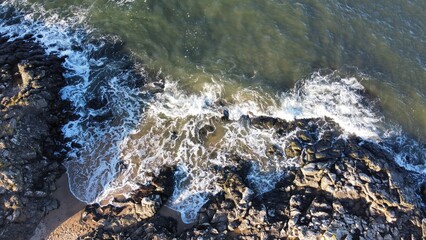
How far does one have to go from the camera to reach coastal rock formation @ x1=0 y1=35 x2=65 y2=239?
28500 millimetres

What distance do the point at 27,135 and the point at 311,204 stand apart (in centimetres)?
2125

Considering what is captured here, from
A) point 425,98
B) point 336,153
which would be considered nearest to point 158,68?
point 336,153

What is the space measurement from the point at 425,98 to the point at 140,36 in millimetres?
24594

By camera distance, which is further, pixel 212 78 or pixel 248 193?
pixel 212 78

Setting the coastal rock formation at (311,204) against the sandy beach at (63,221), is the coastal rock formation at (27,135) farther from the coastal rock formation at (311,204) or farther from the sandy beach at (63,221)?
the coastal rock formation at (311,204)

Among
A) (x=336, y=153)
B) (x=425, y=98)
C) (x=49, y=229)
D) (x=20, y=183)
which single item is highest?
(x=425, y=98)

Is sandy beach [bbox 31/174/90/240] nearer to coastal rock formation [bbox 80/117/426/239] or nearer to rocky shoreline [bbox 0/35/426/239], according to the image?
rocky shoreline [bbox 0/35/426/239]

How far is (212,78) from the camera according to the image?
3447cm

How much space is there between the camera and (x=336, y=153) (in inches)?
1196

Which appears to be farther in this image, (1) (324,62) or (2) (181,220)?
(1) (324,62)

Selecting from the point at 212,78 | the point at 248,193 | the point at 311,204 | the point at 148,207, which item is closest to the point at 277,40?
the point at 212,78

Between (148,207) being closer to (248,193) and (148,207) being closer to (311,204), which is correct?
(248,193)

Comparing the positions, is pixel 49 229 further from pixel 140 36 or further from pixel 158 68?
pixel 140 36

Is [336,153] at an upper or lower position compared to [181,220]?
upper
